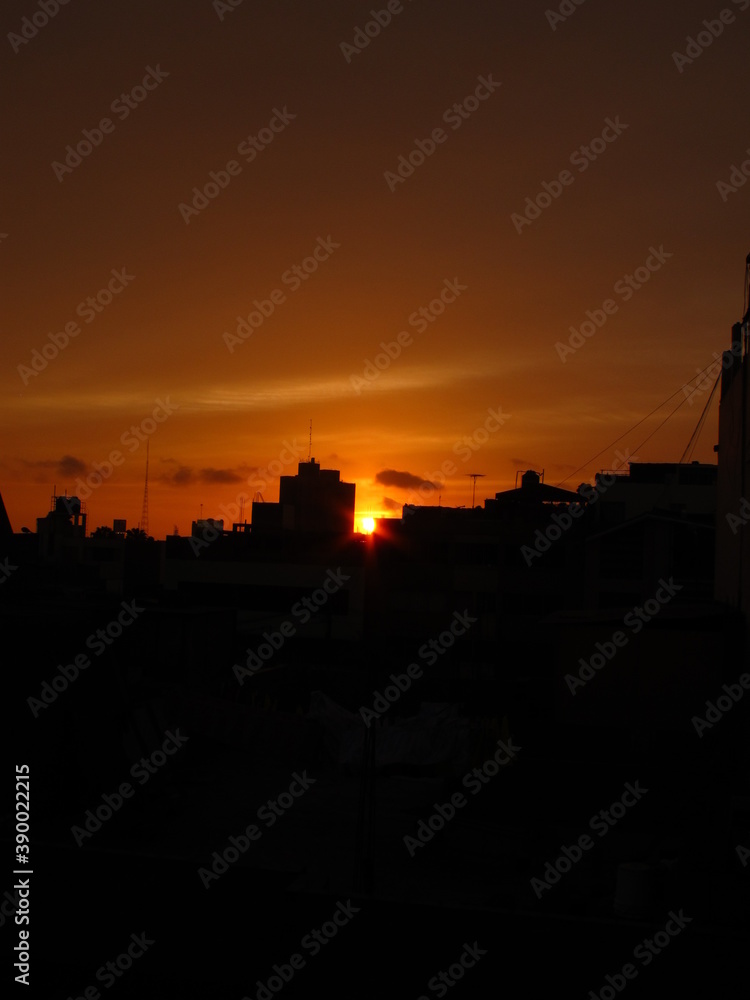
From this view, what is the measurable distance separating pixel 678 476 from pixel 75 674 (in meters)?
37.5

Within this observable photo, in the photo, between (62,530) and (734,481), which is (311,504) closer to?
(62,530)

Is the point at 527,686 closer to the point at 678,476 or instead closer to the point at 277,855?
the point at 277,855

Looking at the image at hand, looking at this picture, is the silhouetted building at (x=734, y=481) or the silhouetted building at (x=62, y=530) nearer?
the silhouetted building at (x=734, y=481)

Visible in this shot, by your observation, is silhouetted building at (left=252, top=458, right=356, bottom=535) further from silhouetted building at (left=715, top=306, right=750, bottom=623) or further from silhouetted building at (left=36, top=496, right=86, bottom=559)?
silhouetted building at (left=715, top=306, right=750, bottom=623)

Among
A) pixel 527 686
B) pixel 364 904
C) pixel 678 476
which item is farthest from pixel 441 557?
pixel 364 904

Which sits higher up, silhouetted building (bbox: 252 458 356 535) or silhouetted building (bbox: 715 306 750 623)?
silhouetted building (bbox: 252 458 356 535)

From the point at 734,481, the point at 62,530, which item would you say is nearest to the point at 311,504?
the point at 62,530

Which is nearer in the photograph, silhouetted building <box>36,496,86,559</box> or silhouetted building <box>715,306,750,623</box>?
silhouetted building <box>715,306,750,623</box>

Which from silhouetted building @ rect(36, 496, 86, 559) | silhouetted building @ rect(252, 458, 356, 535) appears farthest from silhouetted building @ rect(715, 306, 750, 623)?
silhouetted building @ rect(36, 496, 86, 559)

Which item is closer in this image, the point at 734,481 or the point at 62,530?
the point at 734,481

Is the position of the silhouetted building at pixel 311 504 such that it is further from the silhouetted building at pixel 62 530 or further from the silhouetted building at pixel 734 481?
the silhouetted building at pixel 734 481

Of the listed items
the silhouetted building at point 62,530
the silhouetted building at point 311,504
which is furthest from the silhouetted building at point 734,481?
the silhouetted building at point 62,530

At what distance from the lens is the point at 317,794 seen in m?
15.6

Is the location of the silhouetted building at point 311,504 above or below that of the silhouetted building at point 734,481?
above
